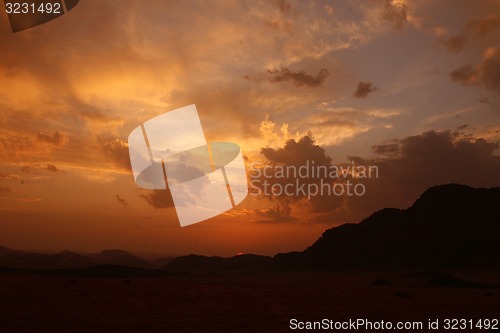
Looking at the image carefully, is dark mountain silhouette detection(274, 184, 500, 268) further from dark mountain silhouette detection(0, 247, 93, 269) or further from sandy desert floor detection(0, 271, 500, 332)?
dark mountain silhouette detection(0, 247, 93, 269)

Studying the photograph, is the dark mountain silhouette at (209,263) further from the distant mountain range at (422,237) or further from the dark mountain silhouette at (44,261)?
the dark mountain silhouette at (44,261)

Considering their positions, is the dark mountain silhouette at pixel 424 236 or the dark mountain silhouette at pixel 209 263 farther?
the dark mountain silhouette at pixel 209 263

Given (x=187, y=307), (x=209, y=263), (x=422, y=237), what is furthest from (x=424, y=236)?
(x=209, y=263)

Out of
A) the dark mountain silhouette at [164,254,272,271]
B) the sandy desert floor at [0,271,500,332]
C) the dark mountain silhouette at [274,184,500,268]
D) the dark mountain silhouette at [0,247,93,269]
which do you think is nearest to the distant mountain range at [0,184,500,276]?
the dark mountain silhouette at [274,184,500,268]

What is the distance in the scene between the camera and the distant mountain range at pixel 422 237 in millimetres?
68000

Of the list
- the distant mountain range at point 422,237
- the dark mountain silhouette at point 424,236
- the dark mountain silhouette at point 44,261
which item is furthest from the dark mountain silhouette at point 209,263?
the dark mountain silhouette at point 44,261

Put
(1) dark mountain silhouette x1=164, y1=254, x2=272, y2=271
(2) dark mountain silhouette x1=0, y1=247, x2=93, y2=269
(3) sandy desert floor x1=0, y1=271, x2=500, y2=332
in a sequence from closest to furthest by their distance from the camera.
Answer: (3) sandy desert floor x1=0, y1=271, x2=500, y2=332 < (1) dark mountain silhouette x1=164, y1=254, x2=272, y2=271 < (2) dark mountain silhouette x1=0, y1=247, x2=93, y2=269

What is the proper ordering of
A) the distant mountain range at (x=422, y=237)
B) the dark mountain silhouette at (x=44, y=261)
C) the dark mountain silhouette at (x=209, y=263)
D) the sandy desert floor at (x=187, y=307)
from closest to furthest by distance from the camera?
the sandy desert floor at (x=187, y=307), the distant mountain range at (x=422, y=237), the dark mountain silhouette at (x=209, y=263), the dark mountain silhouette at (x=44, y=261)

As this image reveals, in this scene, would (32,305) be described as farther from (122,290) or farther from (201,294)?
(201,294)

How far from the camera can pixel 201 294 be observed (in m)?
21.0

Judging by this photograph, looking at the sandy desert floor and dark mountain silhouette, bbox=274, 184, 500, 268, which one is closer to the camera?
the sandy desert floor

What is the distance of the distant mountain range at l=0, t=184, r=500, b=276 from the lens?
68000 mm

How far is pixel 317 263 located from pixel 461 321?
249 ft

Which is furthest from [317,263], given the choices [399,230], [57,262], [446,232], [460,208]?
[57,262]
